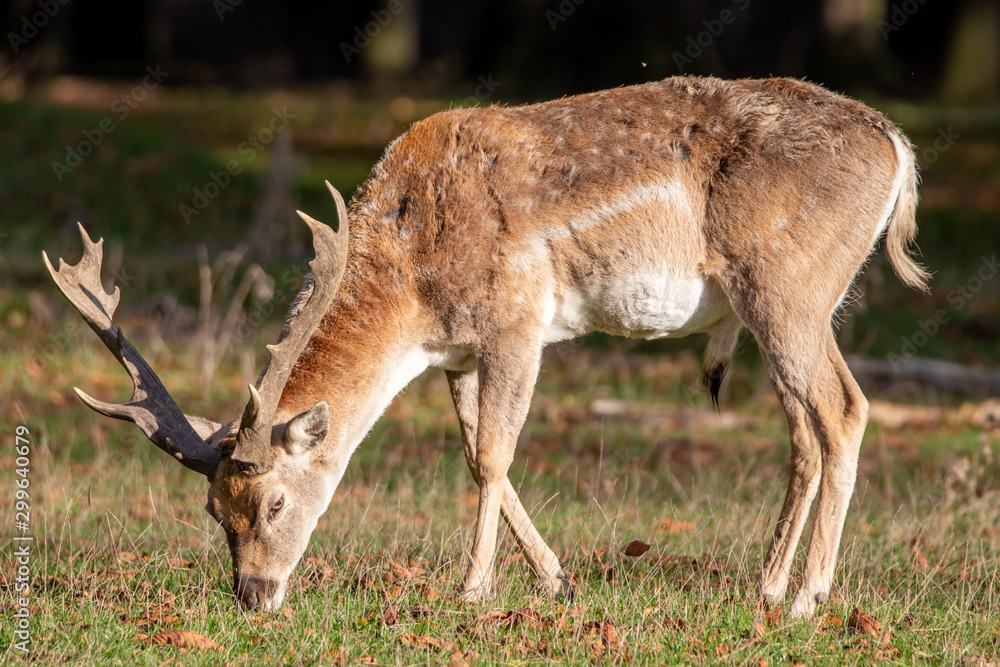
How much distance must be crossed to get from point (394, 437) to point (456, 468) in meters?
1.44

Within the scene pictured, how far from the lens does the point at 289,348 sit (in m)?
5.42

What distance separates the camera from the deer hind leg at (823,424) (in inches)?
226

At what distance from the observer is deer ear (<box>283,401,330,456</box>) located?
535 cm

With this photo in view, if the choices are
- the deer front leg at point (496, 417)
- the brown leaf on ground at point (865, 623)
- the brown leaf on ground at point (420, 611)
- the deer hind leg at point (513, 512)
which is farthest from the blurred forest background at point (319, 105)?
the brown leaf on ground at point (865, 623)

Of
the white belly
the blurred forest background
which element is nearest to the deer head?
the white belly

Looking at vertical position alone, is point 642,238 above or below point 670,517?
above

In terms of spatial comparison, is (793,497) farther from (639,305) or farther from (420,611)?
(420,611)

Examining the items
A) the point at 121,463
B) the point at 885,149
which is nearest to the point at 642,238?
the point at 885,149

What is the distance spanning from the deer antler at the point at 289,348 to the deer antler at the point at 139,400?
0.27 m

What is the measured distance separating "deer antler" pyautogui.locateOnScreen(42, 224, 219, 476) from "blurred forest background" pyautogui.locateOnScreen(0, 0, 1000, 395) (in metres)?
4.40

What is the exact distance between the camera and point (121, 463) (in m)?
9.09

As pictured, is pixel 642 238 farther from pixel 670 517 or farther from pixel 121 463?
pixel 121 463

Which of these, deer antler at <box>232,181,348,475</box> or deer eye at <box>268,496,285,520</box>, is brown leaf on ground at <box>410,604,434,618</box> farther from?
deer antler at <box>232,181,348,475</box>

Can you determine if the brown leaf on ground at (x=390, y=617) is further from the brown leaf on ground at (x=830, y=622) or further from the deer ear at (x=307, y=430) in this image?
the brown leaf on ground at (x=830, y=622)
